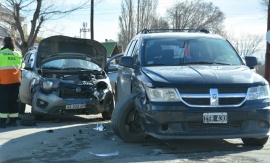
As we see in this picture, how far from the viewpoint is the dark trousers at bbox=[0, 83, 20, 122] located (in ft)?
30.2

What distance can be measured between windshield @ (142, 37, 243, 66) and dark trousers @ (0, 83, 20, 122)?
11.0ft

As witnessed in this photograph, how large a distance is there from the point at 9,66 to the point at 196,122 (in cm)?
483

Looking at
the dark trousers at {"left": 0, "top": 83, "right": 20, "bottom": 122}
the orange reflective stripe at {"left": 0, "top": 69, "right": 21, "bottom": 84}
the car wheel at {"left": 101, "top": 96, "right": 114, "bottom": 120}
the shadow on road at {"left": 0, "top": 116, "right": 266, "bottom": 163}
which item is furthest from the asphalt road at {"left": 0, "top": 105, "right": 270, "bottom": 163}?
the car wheel at {"left": 101, "top": 96, "right": 114, "bottom": 120}

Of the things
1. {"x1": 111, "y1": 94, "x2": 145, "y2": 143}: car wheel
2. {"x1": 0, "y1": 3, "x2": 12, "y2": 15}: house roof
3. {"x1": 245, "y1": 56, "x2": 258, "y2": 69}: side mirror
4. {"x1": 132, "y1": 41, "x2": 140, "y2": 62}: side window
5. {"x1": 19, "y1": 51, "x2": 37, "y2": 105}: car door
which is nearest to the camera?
{"x1": 111, "y1": 94, "x2": 145, "y2": 143}: car wheel

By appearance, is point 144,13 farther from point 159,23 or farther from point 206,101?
point 206,101

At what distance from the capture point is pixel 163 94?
244 inches

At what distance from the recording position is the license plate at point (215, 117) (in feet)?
20.1

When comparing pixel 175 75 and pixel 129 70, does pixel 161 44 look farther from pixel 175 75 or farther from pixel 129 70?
pixel 175 75

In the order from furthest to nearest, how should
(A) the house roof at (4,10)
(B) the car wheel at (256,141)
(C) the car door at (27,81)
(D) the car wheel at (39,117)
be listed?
(A) the house roof at (4,10), (C) the car door at (27,81), (D) the car wheel at (39,117), (B) the car wheel at (256,141)

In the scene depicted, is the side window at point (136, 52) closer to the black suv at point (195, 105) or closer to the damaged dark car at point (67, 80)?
the black suv at point (195, 105)

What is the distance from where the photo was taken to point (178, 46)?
754 centimetres

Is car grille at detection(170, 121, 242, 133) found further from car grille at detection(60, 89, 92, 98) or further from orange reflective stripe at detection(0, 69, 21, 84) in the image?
orange reflective stripe at detection(0, 69, 21, 84)

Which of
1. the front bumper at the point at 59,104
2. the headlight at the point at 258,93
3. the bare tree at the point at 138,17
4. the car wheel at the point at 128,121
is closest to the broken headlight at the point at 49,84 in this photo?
the front bumper at the point at 59,104

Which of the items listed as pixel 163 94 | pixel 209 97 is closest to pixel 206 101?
pixel 209 97
